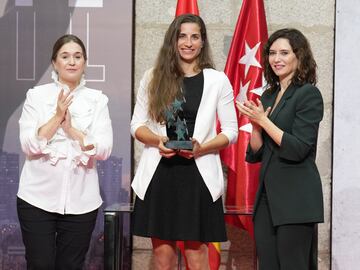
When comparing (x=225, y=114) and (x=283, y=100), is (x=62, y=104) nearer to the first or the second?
(x=225, y=114)

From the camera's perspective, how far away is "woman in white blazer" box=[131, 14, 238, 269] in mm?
3090

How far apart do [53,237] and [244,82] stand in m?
1.59

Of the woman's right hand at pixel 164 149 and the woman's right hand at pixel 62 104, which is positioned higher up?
the woman's right hand at pixel 62 104

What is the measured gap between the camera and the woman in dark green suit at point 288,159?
2754mm

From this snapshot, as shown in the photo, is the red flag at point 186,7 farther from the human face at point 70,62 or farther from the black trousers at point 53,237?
the black trousers at point 53,237

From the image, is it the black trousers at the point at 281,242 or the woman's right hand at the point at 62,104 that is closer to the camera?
the black trousers at the point at 281,242

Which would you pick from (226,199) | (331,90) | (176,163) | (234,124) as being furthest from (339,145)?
(176,163)

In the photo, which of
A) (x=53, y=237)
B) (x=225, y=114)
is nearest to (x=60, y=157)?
(x=53, y=237)

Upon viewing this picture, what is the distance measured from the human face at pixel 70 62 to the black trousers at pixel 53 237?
67 cm

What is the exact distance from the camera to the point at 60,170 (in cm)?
317

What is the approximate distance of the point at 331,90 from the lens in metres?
4.35

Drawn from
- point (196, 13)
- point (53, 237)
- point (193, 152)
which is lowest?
point (53, 237)

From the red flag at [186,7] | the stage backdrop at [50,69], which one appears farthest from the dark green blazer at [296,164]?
the stage backdrop at [50,69]

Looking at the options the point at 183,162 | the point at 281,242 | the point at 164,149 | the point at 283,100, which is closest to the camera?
the point at 281,242
